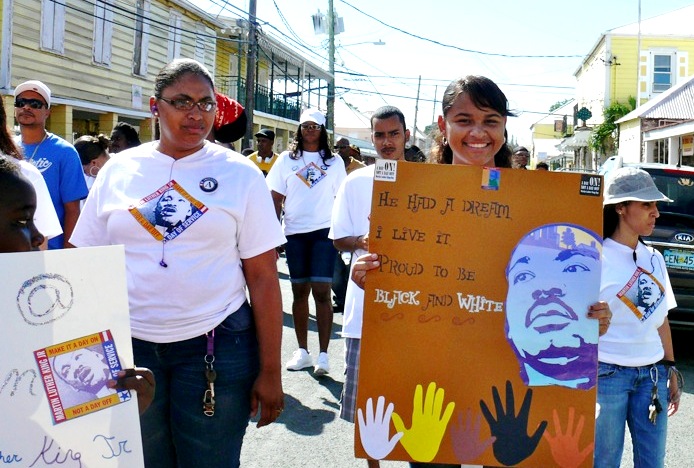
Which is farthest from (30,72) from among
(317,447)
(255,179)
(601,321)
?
(601,321)

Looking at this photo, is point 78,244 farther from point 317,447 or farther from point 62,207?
point 317,447

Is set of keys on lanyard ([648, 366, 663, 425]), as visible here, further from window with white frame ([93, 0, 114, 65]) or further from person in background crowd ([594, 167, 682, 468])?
window with white frame ([93, 0, 114, 65])

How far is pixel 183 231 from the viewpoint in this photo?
2562 mm

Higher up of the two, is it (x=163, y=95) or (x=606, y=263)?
(x=163, y=95)

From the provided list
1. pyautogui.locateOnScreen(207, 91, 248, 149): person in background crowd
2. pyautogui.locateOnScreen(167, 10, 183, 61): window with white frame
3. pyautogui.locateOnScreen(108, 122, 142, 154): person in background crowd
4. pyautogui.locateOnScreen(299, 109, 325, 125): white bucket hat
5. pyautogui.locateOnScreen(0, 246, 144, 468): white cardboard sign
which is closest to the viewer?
pyautogui.locateOnScreen(0, 246, 144, 468): white cardboard sign

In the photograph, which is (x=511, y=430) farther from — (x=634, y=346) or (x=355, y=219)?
(x=355, y=219)

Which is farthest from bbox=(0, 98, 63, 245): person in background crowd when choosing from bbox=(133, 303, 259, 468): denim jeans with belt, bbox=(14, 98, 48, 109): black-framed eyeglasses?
bbox=(14, 98, 48, 109): black-framed eyeglasses

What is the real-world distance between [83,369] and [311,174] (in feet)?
14.9

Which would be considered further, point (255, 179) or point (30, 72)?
point (30, 72)

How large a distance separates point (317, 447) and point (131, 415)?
2728 mm

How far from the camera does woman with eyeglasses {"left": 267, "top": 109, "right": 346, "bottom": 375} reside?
20.1 ft

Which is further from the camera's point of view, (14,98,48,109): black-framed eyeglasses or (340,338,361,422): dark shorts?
(14,98,48,109): black-framed eyeglasses

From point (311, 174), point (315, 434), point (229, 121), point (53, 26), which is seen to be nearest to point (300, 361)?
point (315, 434)

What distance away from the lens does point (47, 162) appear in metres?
4.34
